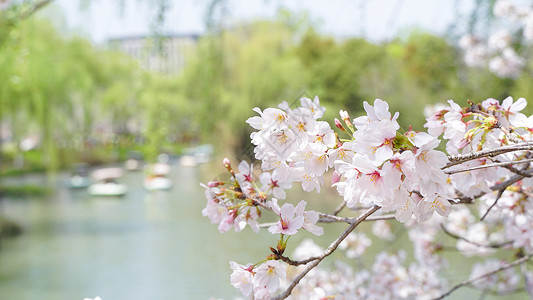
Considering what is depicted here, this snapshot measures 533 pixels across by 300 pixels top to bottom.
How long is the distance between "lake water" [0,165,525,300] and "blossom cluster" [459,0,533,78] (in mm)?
2217

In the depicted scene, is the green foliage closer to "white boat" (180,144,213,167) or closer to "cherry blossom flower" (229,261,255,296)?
"white boat" (180,144,213,167)

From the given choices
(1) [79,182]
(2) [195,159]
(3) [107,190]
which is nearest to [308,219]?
(3) [107,190]

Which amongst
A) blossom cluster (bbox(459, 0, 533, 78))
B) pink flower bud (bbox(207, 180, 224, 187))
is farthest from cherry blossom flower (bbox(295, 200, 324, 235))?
blossom cluster (bbox(459, 0, 533, 78))

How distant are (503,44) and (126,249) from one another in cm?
773

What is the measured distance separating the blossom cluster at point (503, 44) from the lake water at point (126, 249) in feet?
7.27

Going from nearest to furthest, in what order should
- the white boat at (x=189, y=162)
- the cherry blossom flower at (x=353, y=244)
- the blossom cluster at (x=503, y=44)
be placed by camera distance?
the blossom cluster at (x=503, y=44) < the cherry blossom flower at (x=353, y=244) < the white boat at (x=189, y=162)

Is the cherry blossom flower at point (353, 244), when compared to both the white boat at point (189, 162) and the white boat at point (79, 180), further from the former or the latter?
the white boat at point (189, 162)

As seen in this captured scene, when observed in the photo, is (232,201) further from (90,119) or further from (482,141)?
(90,119)

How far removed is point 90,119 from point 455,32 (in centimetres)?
1752

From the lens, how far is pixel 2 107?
39.5 feet

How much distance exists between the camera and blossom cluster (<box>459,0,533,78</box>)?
2545 mm

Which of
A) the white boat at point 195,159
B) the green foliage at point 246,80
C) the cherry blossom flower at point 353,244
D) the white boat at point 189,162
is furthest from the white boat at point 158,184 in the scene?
the cherry blossom flower at point 353,244

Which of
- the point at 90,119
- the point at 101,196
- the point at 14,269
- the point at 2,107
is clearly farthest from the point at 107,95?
the point at 14,269

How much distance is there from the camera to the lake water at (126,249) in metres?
7.10
